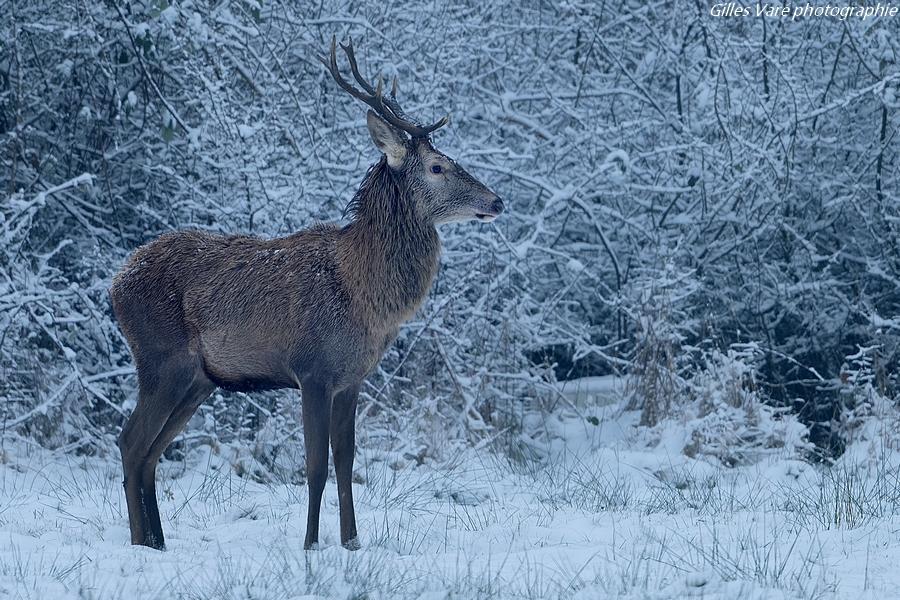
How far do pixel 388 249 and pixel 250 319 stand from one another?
2.54 feet

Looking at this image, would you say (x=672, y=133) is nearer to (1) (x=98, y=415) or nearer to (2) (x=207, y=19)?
(2) (x=207, y=19)

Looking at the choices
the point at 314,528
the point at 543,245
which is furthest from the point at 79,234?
the point at 314,528

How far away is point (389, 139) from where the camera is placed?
6.07 m

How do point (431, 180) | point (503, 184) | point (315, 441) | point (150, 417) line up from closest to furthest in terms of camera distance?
point (315, 441) → point (150, 417) → point (431, 180) → point (503, 184)

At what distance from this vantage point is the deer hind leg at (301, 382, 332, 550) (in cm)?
548

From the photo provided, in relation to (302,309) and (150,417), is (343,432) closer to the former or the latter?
(302,309)

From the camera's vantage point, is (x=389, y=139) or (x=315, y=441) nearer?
(x=315, y=441)

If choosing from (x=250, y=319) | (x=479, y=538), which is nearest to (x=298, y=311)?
(x=250, y=319)

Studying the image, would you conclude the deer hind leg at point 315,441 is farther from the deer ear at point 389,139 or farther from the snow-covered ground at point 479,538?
the deer ear at point 389,139

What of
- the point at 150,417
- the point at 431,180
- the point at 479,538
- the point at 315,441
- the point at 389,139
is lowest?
the point at 479,538

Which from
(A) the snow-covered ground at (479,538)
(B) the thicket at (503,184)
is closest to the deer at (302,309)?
(A) the snow-covered ground at (479,538)

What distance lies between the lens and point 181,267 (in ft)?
19.5

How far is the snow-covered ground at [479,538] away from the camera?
4.50m

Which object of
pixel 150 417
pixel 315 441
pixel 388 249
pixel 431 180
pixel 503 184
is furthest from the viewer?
pixel 503 184
